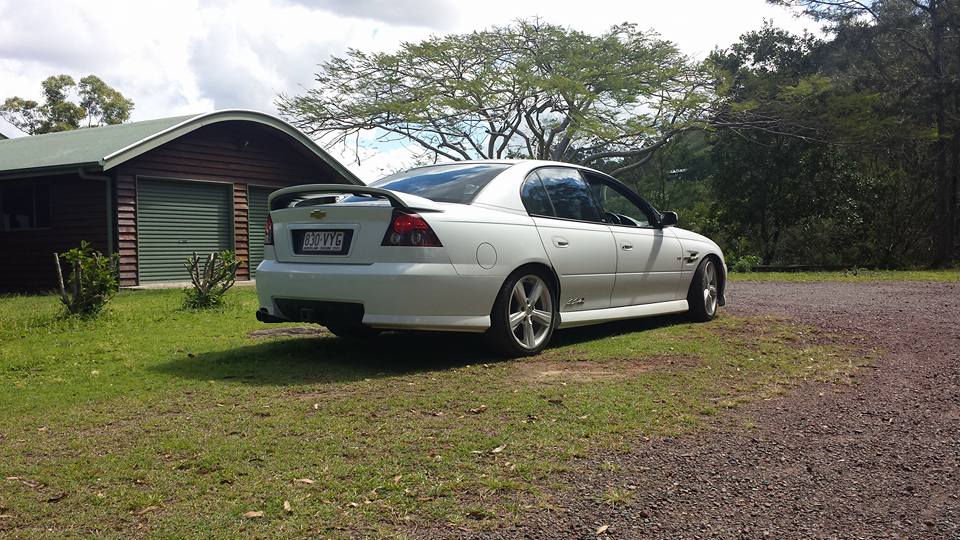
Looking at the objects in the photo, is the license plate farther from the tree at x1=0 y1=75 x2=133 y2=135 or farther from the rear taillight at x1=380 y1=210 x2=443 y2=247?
the tree at x1=0 y1=75 x2=133 y2=135

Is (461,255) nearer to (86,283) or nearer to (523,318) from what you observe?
(523,318)

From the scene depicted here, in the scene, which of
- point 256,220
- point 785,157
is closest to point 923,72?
point 785,157

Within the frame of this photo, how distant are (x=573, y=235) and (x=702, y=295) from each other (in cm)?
215

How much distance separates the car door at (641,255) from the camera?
707 cm

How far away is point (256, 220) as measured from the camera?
17.9 m

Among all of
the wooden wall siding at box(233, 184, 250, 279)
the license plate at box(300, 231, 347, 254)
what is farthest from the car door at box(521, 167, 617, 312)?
the wooden wall siding at box(233, 184, 250, 279)

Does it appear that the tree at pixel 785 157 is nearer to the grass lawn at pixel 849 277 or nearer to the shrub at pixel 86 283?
the grass lawn at pixel 849 277

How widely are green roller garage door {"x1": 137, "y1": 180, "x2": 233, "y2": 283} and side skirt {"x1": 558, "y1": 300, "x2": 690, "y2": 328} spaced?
10.3 meters

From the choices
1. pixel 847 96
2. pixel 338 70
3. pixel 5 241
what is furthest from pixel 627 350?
pixel 338 70

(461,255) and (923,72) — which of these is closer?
(461,255)

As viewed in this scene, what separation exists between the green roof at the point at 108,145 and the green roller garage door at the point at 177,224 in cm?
115

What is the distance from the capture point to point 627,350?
20.6 ft

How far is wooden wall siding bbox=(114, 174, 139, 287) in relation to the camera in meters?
15.0

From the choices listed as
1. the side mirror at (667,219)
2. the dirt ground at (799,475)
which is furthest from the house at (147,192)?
the dirt ground at (799,475)
